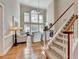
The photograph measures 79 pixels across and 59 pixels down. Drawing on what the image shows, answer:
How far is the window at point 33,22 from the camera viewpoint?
14977mm

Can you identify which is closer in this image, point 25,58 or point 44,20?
point 25,58

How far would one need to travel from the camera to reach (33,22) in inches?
612

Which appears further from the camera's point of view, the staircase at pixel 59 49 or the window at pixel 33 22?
the window at pixel 33 22

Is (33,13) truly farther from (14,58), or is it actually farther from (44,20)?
(14,58)

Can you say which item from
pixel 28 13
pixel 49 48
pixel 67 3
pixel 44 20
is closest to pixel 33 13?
pixel 28 13

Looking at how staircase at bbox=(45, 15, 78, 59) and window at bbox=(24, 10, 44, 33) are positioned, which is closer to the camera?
staircase at bbox=(45, 15, 78, 59)

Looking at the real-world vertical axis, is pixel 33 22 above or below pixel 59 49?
above

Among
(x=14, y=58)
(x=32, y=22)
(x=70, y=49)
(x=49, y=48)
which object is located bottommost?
(x=14, y=58)

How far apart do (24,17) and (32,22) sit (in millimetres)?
1271

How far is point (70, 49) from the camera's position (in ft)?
8.96

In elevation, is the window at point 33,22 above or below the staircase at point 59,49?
above

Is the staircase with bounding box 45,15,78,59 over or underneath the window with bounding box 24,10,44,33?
underneath

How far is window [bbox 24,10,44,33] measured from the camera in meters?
15.0

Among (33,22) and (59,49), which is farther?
(33,22)
